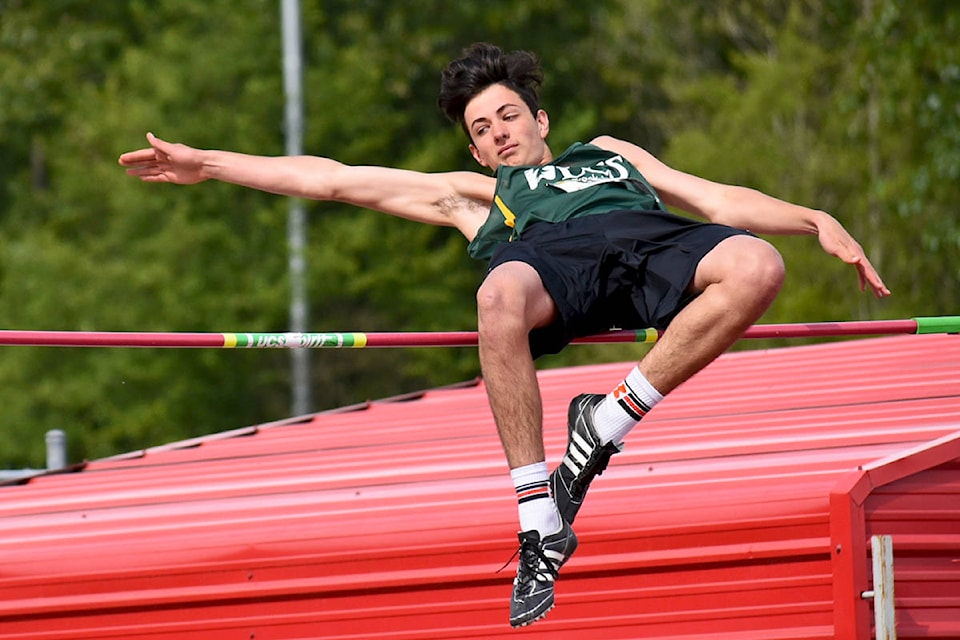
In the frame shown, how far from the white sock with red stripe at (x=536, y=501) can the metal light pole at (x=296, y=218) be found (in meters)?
16.5

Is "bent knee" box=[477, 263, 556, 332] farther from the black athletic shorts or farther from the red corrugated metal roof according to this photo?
the red corrugated metal roof

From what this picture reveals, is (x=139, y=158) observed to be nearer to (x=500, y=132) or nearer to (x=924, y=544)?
(x=500, y=132)

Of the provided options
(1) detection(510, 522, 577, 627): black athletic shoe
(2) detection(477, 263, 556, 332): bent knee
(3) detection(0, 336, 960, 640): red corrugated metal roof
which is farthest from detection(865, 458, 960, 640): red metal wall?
(2) detection(477, 263, 556, 332): bent knee

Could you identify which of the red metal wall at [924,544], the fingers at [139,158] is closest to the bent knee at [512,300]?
the red metal wall at [924,544]

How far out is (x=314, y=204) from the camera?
22312 mm

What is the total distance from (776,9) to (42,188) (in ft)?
40.5

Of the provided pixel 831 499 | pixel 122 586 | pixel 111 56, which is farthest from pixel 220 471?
pixel 111 56

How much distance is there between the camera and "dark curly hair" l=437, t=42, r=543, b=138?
555cm

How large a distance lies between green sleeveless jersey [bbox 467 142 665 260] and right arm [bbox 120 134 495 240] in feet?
1.16

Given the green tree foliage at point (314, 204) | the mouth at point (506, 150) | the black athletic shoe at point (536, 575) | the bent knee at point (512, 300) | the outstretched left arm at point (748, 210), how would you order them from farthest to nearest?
the green tree foliage at point (314, 204) → the mouth at point (506, 150) → the outstretched left arm at point (748, 210) → the bent knee at point (512, 300) → the black athletic shoe at point (536, 575)

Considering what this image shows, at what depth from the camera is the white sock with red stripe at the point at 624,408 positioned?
15.2ft

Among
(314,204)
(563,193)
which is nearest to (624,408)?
(563,193)

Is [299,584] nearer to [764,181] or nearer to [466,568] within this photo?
[466,568]

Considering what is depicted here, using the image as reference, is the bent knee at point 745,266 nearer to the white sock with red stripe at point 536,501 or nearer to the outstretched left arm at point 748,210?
the outstretched left arm at point 748,210
